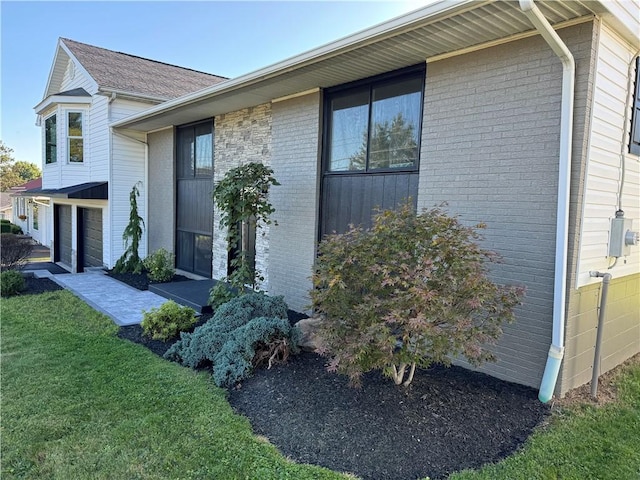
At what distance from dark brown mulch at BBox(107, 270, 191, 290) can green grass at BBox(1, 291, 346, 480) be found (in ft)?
12.6

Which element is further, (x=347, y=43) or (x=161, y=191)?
(x=161, y=191)

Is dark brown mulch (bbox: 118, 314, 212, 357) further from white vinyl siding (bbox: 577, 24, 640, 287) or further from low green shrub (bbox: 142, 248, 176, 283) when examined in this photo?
white vinyl siding (bbox: 577, 24, 640, 287)

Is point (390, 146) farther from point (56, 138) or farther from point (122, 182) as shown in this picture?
point (56, 138)

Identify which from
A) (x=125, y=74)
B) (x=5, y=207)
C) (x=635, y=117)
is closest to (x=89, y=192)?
(x=125, y=74)

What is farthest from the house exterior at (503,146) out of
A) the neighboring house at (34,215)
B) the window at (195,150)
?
the neighboring house at (34,215)

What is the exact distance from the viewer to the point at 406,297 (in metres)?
3.10

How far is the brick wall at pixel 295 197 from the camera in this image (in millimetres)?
6566

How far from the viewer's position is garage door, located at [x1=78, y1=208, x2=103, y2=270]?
40.0 ft

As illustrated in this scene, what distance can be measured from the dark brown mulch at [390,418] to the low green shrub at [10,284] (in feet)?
22.9

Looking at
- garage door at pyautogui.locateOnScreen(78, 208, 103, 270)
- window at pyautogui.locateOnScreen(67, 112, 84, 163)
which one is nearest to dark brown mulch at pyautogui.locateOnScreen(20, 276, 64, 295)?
garage door at pyautogui.locateOnScreen(78, 208, 103, 270)

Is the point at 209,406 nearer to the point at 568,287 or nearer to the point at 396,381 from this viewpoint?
the point at 396,381

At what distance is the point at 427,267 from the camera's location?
3.22 metres

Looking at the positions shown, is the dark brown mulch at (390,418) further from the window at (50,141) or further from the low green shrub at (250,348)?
the window at (50,141)

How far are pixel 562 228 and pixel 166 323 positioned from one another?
16.5 feet
